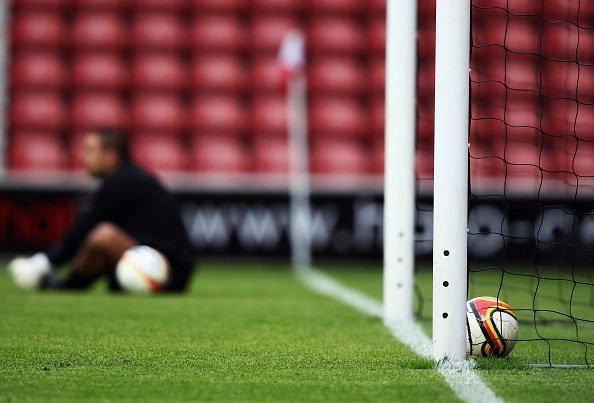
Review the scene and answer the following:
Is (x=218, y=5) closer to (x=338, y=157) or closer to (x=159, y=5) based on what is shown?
(x=159, y=5)

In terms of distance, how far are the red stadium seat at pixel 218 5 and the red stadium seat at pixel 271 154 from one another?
1.99 metres

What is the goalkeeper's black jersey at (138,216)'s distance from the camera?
6.97 meters

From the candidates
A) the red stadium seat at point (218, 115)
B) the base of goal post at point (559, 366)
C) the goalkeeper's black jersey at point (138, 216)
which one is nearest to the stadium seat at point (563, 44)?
the red stadium seat at point (218, 115)

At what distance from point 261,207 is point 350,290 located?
3281 millimetres

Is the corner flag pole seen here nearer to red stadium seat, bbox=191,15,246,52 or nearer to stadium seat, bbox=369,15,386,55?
red stadium seat, bbox=191,15,246,52

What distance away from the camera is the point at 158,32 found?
14.4 m

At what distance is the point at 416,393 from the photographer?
3119mm

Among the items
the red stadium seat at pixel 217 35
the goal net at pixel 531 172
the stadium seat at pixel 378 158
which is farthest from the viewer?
the red stadium seat at pixel 217 35

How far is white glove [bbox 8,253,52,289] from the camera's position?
23.6ft

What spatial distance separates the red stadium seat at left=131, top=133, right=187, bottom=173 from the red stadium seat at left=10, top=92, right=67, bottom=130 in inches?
42.8

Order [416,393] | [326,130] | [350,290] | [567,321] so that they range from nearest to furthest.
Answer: [416,393], [567,321], [350,290], [326,130]

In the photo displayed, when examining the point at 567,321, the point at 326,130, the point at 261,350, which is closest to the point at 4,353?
the point at 261,350

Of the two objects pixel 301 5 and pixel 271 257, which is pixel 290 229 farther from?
pixel 301 5

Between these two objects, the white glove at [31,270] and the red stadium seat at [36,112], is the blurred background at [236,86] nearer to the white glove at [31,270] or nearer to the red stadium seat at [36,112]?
the red stadium seat at [36,112]
